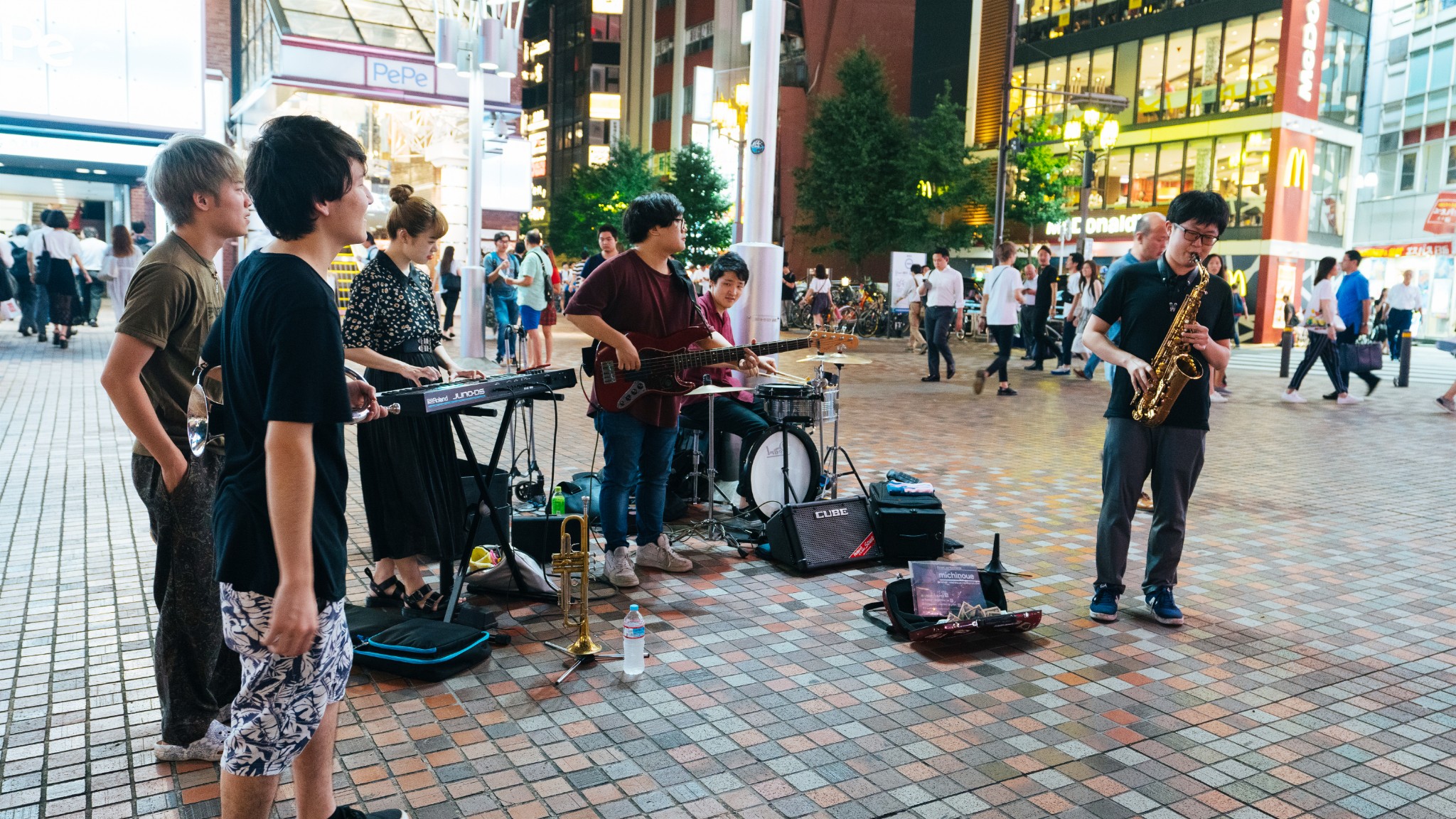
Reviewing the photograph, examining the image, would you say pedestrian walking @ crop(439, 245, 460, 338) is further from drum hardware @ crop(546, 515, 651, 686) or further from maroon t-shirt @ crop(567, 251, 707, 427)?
drum hardware @ crop(546, 515, 651, 686)

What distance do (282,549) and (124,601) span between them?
3347 millimetres

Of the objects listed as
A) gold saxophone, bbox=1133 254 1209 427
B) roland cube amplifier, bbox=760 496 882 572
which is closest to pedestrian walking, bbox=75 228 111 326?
roland cube amplifier, bbox=760 496 882 572

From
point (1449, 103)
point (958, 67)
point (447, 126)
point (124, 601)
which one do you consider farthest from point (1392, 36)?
point (124, 601)

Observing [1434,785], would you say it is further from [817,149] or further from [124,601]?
[817,149]

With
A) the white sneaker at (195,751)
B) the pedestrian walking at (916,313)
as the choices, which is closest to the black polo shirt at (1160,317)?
the white sneaker at (195,751)

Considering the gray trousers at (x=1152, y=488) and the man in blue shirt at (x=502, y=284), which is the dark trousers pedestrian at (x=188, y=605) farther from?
the man in blue shirt at (x=502, y=284)

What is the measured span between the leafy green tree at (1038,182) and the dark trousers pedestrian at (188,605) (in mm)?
31237

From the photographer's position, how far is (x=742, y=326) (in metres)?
8.49

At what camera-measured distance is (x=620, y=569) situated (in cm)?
508

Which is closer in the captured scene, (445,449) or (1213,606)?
(445,449)

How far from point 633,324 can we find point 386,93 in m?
17.0

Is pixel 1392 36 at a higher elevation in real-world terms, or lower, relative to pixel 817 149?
higher

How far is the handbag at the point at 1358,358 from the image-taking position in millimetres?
13789

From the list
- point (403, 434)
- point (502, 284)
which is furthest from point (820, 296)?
point (403, 434)
